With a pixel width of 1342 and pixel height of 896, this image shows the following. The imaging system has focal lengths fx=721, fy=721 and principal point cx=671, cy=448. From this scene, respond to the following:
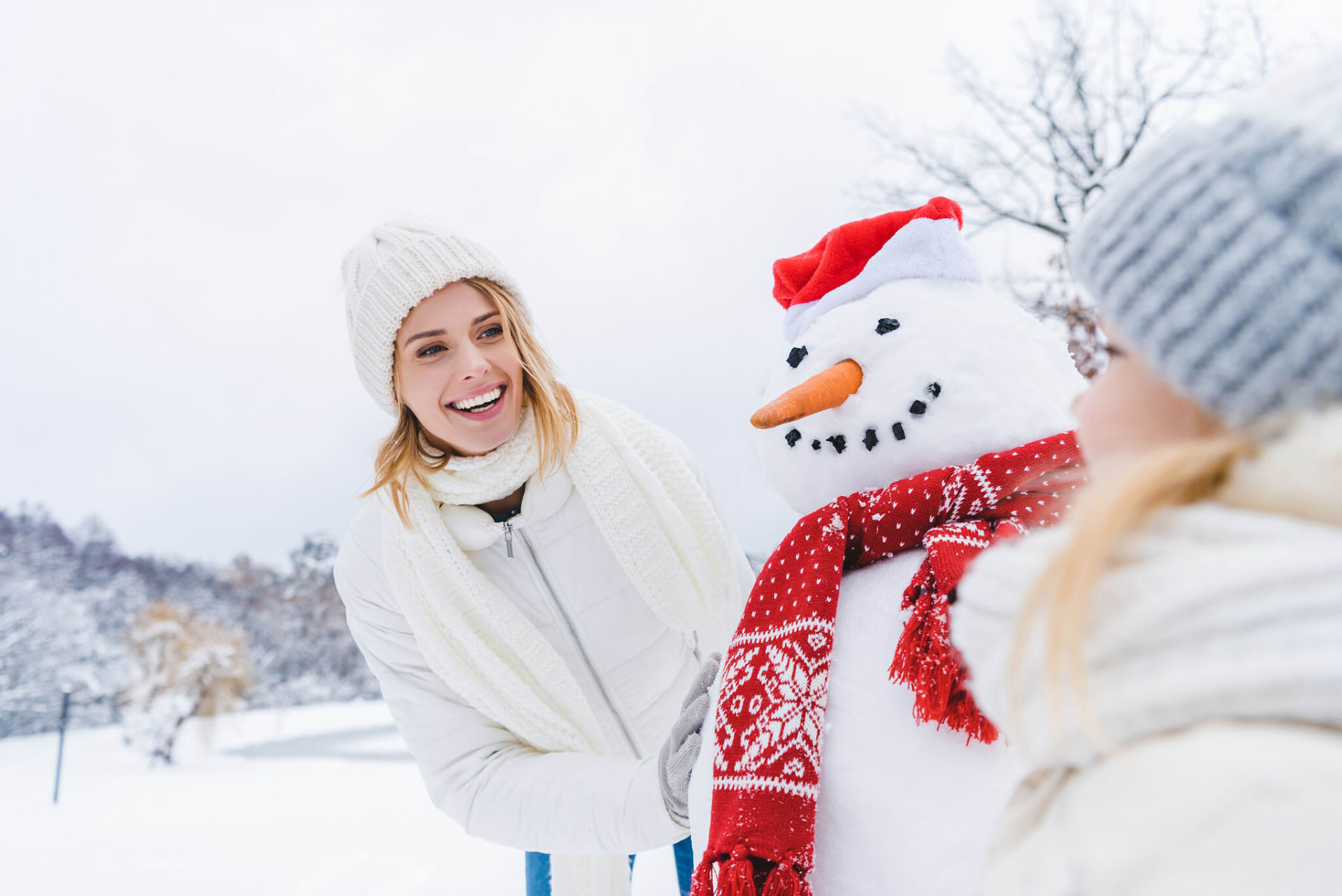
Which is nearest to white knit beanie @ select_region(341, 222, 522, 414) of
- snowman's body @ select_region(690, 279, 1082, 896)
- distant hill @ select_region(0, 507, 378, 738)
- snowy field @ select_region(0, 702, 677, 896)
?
snowman's body @ select_region(690, 279, 1082, 896)

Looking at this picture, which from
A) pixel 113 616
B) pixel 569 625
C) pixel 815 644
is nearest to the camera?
pixel 815 644

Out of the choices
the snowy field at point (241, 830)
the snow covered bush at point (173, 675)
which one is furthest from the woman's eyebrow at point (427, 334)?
the snow covered bush at point (173, 675)

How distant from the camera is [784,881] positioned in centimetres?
75

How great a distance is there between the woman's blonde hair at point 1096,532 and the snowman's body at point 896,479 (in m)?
0.40

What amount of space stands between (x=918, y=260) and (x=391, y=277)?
1059 mm

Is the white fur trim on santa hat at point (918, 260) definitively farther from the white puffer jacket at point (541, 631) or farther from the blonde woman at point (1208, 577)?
the white puffer jacket at point (541, 631)

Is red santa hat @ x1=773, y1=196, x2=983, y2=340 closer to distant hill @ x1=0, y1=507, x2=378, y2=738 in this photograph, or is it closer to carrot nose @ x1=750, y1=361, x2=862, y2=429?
carrot nose @ x1=750, y1=361, x2=862, y2=429

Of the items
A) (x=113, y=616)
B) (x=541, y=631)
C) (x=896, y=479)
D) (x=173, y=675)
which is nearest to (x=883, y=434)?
(x=896, y=479)

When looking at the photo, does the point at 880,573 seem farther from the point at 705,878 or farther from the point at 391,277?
the point at 391,277

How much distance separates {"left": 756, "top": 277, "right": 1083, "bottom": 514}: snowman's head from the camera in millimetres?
924

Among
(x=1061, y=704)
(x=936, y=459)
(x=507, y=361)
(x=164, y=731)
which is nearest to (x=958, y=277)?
(x=936, y=459)

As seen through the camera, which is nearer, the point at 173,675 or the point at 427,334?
the point at 427,334

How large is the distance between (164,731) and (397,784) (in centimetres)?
341

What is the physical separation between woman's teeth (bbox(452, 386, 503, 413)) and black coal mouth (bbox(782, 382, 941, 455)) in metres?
0.75
